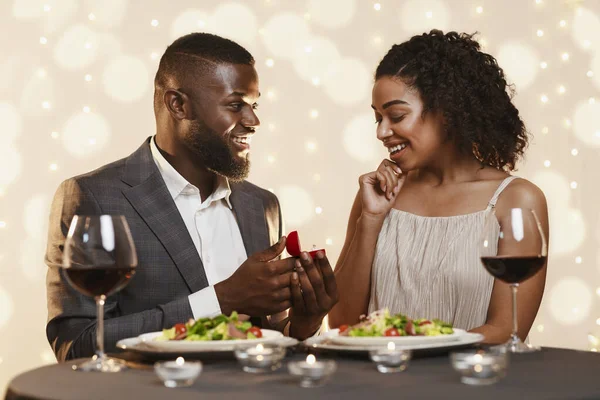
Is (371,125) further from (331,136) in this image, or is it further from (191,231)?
(191,231)

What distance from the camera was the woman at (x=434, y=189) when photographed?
2.34m

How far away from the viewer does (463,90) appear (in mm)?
2533

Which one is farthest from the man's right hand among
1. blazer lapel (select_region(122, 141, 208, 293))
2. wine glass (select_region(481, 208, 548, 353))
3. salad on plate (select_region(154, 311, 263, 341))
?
wine glass (select_region(481, 208, 548, 353))

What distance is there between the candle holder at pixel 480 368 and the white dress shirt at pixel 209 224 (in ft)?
4.34

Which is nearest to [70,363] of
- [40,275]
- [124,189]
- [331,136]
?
[124,189]

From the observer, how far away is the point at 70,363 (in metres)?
1.39

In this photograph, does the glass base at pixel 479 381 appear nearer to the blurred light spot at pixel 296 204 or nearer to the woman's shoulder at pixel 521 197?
the woman's shoulder at pixel 521 197

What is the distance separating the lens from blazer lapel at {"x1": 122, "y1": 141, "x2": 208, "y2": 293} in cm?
223

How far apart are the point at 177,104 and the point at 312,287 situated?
827 mm

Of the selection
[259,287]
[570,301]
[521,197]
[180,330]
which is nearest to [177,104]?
[259,287]

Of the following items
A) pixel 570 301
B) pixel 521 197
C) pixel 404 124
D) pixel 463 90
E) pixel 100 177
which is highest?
pixel 463 90

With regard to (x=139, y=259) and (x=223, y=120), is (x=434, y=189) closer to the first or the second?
(x=223, y=120)

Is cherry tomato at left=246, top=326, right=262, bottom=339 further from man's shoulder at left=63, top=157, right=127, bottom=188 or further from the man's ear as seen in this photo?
the man's ear

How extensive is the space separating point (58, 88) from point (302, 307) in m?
2.08
